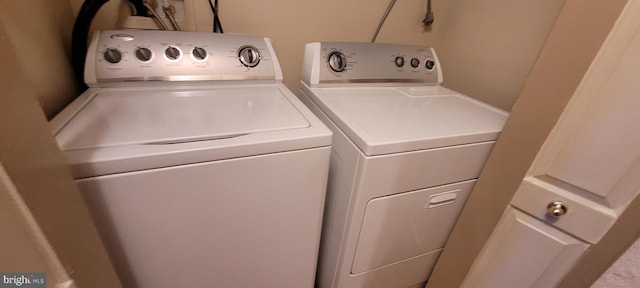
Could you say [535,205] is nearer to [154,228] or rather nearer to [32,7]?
[154,228]

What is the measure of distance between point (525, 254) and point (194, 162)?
3.08 ft

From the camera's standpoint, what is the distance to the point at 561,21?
617mm

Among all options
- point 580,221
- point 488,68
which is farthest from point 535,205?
point 488,68

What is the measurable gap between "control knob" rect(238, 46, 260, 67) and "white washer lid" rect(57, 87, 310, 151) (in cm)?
13

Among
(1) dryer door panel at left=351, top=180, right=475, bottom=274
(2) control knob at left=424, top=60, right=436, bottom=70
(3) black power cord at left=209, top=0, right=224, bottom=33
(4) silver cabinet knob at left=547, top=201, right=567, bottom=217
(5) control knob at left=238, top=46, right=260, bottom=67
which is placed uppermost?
(3) black power cord at left=209, top=0, right=224, bottom=33

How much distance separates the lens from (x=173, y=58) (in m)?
0.90

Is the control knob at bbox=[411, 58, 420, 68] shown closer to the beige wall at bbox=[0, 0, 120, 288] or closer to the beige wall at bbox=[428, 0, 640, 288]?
the beige wall at bbox=[428, 0, 640, 288]

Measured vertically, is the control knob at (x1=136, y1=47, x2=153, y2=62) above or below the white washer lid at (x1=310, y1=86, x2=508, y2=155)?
above

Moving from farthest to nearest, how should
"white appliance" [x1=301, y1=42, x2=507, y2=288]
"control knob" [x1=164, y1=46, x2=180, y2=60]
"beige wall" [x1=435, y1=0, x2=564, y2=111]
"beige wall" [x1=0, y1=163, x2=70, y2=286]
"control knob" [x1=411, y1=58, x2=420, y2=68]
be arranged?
1. "control knob" [x1=411, y1=58, x2=420, y2=68]
2. "beige wall" [x1=435, y1=0, x2=564, y2=111]
3. "control knob" [x1=164, y1=46, x2=180, y2=60]
4. "white appliance" [x1=301, y1=42, x2=507, y2=288]
5. "beige wall" [x1=0, y1=163, x2=70, y2=286]

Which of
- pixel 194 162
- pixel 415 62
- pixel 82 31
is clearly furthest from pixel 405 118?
pixel 82 31

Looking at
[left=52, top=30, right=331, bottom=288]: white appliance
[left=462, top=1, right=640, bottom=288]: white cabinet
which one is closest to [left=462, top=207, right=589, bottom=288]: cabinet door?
[left=462, top=1, right=640, bottom=288]: white cabinet

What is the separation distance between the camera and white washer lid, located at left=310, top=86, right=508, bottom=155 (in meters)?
0.75

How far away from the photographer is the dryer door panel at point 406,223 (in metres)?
0.86

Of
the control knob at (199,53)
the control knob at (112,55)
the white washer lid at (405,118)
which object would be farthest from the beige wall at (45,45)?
the white washer lid at (405,118)
